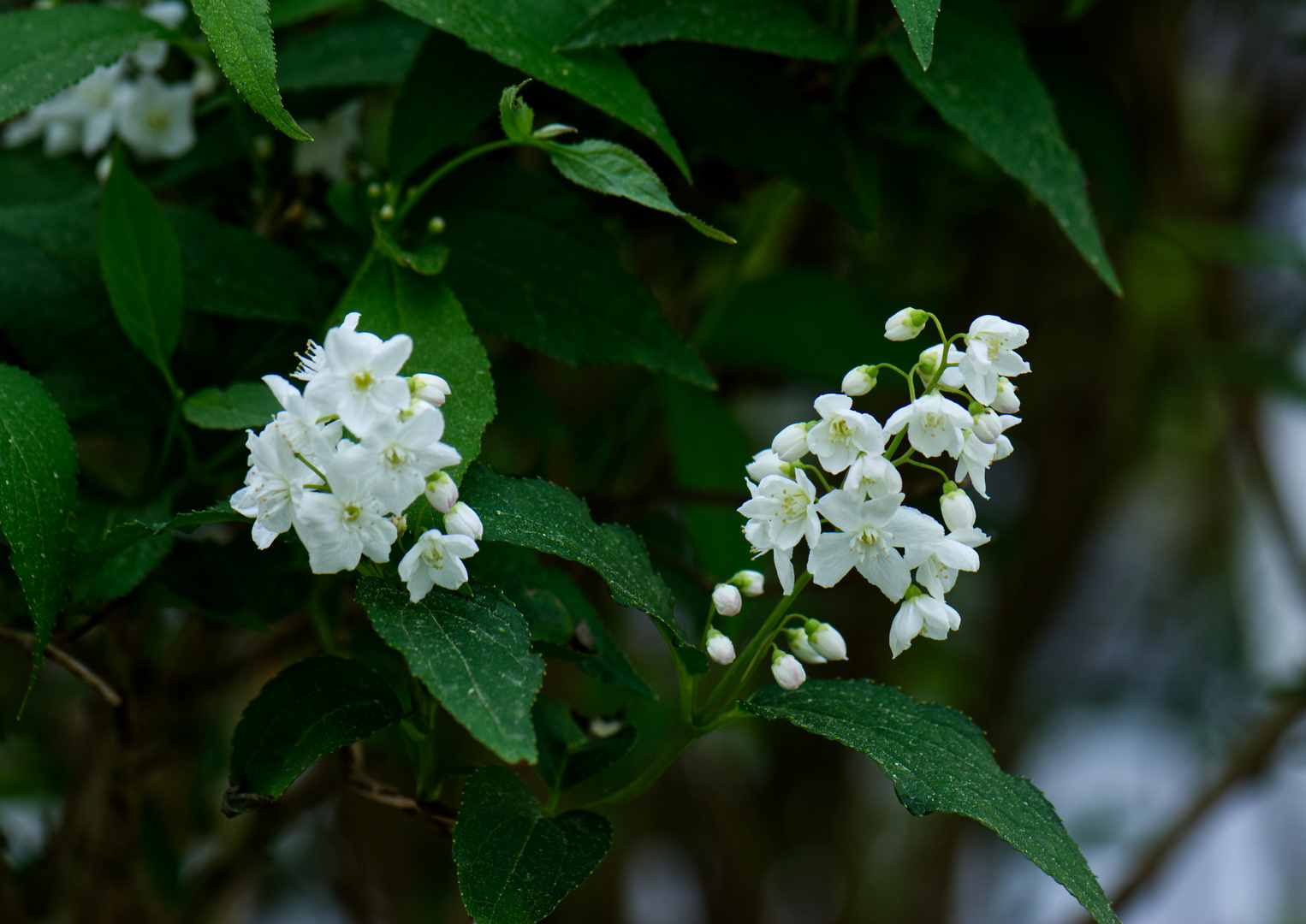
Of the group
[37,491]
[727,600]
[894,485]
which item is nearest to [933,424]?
[894,485]

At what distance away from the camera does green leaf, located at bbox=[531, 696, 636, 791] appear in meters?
0.63

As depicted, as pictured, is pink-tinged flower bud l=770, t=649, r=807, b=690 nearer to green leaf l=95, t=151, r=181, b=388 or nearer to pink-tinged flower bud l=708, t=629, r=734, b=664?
pink-tinged flower bud l=708, t=629, r=734, b=664

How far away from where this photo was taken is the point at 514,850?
1.75 feet

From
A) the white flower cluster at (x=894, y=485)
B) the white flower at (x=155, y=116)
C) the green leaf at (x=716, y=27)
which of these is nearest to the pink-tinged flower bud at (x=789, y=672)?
the white flower cluster at (x=894, y=485)

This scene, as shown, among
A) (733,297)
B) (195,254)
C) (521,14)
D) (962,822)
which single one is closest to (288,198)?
(195,254)

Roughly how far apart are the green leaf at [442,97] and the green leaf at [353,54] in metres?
0.05

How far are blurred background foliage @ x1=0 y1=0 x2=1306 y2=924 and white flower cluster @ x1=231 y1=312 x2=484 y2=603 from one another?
179mm

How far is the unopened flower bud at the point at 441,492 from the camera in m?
0.50

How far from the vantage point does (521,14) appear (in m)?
0.63

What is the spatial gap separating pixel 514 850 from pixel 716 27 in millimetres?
511

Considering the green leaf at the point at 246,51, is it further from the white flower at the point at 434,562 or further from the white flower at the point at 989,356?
the white flower at the point at 989,356

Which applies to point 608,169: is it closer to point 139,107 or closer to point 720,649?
point 720,649

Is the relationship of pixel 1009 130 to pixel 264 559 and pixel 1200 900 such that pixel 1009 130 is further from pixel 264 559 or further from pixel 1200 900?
pixel 1200 900

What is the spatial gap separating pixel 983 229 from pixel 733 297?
2.11 ft
